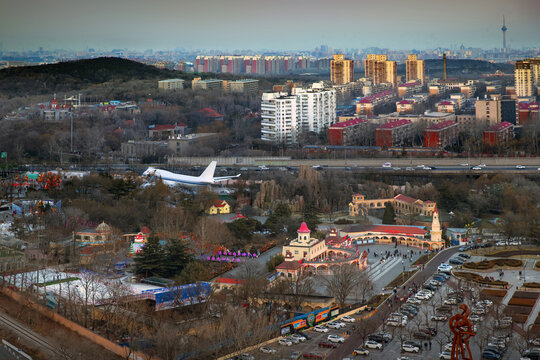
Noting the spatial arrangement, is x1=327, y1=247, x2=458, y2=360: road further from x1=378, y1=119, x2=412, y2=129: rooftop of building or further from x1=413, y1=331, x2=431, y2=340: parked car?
x1=378, y1=119, x2=412, y2=129: rooftop of building

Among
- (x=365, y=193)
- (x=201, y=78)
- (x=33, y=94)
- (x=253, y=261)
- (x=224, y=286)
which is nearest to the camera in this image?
(x=224, y=286)

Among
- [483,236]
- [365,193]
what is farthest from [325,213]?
[483,236]

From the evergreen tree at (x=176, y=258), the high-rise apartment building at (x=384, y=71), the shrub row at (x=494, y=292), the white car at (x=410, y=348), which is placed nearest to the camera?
the white car at (x=410, y=348)

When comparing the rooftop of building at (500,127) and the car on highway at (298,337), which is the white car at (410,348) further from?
the rooftop of building at (500,127)

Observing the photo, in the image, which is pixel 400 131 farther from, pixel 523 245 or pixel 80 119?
pixel 523 245

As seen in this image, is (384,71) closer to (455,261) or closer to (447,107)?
(447,107)

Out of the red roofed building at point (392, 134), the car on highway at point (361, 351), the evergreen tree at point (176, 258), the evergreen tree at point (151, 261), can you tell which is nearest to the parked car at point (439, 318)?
the car on highway at point (361, 351)
